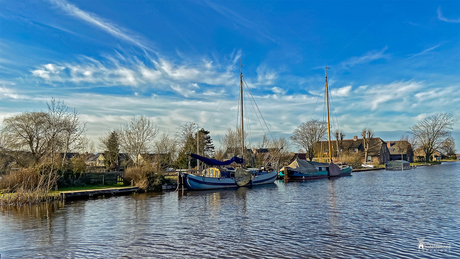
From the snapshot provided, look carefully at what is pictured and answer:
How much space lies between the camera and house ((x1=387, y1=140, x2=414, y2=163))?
106m

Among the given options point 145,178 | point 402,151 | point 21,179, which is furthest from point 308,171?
point 402,151

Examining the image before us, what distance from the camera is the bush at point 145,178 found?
34656mm

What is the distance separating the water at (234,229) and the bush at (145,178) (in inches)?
402

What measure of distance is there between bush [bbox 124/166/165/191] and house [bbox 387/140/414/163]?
93400 millimetres

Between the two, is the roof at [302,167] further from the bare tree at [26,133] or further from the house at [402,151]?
the house at [402,151]

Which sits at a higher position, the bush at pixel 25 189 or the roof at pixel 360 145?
the roof at pixel 360 145

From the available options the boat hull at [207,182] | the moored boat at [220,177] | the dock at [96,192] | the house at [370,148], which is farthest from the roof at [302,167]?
the house at [370,148]

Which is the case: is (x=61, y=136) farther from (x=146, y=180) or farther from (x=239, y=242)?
(x=239, y=242)

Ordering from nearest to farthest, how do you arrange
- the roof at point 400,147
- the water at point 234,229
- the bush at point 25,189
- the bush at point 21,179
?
1. the water at point 234,229
2. the bush at point 25,189
3. the bush at point 21,179
4. the roof at point 400,147

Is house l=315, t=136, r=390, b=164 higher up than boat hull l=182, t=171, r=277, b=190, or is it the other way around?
house l=315, t=136, r=390, b=164

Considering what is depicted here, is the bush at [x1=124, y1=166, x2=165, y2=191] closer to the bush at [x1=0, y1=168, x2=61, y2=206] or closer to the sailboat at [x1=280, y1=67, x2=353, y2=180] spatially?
the bush at [x1=0, y1=168, x2=61, y2=206]

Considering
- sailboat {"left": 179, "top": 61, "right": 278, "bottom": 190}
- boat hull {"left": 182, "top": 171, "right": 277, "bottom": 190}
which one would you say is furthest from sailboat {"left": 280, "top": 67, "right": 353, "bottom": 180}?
boat hull {"left": 182, "top": 171, "right": 277, "bottom": 190}

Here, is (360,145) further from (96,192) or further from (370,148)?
(96,192)

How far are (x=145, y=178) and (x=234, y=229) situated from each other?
21.0 meters
